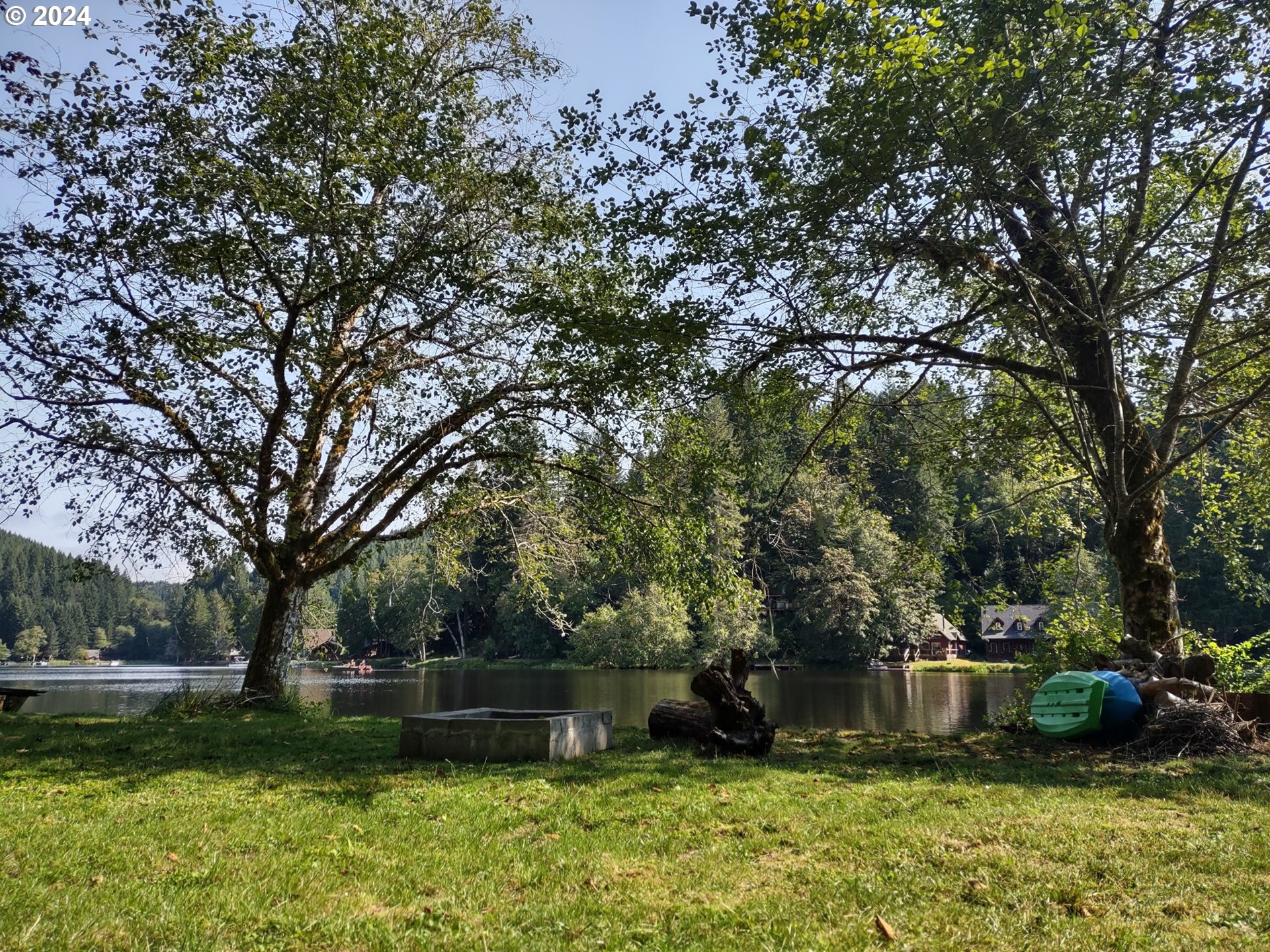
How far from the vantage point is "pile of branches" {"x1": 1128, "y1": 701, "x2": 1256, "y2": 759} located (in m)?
9.31

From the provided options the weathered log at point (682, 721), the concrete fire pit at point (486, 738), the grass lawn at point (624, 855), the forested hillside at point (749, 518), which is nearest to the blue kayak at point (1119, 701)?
the grass lawn at point (624, 855)

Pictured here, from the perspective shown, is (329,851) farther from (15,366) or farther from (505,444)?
(15,366)

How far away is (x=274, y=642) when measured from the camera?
15.3 m

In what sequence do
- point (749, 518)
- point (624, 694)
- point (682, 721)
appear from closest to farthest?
point (682, 721)
point (749, 518)
point (624, 694)

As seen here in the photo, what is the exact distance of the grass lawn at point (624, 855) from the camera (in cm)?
364

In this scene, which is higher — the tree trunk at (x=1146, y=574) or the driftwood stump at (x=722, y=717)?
the tree trunk at (x=1146, y=574)

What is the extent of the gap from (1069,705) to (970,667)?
1941 inches

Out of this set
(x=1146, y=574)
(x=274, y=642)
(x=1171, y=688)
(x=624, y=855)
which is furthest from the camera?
(x=274, y=642)

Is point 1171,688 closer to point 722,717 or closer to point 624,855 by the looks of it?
point 722,717

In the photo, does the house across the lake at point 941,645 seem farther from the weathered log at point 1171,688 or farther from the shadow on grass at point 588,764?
the shadow on grass at point 588,764

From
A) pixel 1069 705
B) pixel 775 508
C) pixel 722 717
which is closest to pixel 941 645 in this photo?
pixel 775 508

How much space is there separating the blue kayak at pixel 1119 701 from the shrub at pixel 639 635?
3999cm

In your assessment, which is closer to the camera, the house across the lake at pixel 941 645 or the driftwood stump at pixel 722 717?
the driftwood stump at pixel 722 717

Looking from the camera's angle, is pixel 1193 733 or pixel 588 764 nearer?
pixel 588 764
